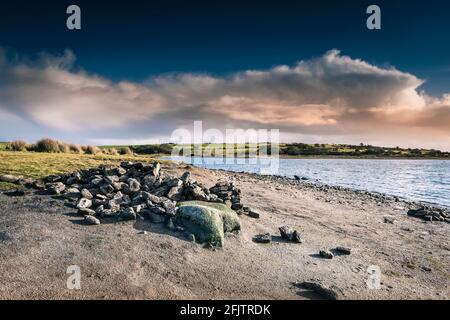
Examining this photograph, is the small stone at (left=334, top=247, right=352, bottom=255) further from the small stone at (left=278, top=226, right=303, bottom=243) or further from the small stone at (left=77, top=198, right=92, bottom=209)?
the small stone at (left=77, top=198, right=92, bottom=209)

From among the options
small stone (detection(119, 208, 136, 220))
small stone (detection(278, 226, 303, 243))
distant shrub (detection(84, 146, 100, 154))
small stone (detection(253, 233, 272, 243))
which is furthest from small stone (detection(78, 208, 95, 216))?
distant shrub (detection(84, 146, 100, 154))

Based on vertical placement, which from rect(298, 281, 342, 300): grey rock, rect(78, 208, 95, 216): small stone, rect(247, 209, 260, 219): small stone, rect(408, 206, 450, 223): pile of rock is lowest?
rect(408, 206, 450, 223): pile of rock

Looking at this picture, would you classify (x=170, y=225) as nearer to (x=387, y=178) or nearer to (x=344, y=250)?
(x=344, y=250)

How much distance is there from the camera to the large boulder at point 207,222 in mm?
10742

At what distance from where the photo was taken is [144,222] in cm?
1169

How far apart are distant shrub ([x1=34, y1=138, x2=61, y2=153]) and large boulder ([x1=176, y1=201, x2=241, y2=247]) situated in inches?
1406

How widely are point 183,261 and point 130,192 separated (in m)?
5.50

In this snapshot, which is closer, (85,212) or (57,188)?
(85,212)

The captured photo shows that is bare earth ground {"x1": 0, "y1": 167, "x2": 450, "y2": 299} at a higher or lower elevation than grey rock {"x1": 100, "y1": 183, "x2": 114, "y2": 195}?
lower

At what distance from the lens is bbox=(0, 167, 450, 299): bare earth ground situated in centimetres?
788

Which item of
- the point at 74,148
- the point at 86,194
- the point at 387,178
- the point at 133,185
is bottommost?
the point at 387,178

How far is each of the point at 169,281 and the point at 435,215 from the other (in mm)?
17768

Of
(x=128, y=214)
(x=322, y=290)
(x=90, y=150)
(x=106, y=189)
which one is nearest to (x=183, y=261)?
(x=128, y=214)

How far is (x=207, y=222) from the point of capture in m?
11.0
